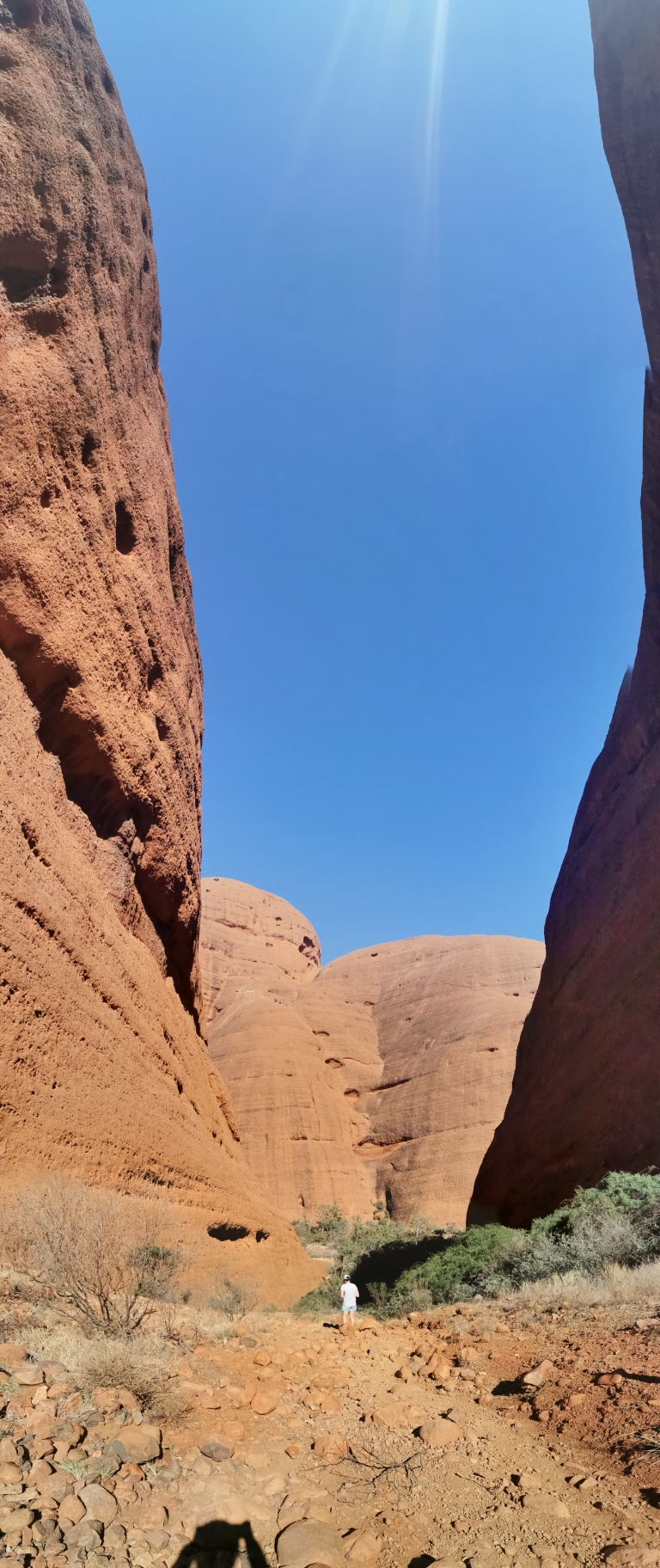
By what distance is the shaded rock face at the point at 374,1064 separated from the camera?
3350 centimetres

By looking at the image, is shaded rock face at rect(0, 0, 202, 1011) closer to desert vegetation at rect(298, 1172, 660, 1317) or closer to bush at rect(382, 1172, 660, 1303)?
desert vegetation at rect(298, 1172, 660, 1317)

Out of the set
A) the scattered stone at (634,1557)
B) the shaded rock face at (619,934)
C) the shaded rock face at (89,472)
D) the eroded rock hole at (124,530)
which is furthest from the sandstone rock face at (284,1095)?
the scattered stone at (634,1557)

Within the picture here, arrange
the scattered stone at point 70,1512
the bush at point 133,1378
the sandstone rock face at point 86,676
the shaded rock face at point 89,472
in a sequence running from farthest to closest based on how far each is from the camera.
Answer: the shaded rock face at point 89,472 → the sandstone rock face at point 86,676 → the bush at point 133,1378 → the scattered stone at point 70,1512

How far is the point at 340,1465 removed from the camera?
3.74 m

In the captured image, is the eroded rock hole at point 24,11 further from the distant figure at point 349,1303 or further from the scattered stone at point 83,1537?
the distant figure at point 349,1303

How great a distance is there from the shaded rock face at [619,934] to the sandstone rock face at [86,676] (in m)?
6.03

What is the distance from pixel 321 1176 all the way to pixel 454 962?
21.6 meters

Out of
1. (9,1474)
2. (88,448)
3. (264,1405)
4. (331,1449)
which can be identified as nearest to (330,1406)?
(264,1405)

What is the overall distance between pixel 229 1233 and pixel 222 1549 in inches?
390

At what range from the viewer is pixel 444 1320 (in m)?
7.49

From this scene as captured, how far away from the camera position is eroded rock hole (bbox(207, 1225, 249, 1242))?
11094mm

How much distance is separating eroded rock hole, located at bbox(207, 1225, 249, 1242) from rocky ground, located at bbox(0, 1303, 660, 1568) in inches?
255

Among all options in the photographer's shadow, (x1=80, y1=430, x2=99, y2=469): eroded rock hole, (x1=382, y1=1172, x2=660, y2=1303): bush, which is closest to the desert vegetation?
(x1=382, y1=1172, x2=660, y2=1303): bush

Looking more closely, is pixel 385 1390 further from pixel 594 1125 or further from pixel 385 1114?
pixel 385 1114
